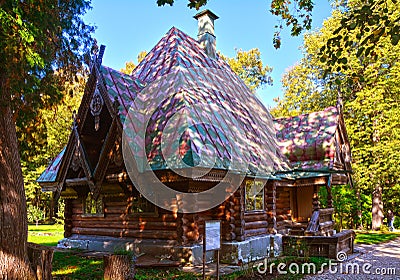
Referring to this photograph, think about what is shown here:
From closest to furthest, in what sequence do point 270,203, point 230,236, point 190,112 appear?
point 230,236 < point 190,112 < point 270,203

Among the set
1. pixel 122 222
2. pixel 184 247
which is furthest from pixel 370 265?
pixel 122 222

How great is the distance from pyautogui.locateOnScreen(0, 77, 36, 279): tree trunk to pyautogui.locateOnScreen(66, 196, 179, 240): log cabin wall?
4.98m

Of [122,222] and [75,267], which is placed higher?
[122,222]

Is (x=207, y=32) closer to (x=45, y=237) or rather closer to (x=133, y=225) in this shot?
(x=133, y=225)

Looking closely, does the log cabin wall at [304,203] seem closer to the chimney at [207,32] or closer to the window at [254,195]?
the window at [254,195]

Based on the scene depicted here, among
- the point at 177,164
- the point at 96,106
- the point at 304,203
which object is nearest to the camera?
the point at 177,164

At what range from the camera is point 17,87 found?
8.10 meters

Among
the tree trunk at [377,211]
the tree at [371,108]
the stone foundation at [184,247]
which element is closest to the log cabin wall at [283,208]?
the stone foundation at [184,247]

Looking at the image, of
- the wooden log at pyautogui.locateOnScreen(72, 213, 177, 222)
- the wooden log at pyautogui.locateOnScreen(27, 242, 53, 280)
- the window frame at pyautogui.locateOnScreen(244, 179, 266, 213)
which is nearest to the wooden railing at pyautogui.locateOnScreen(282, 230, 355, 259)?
the window frame at pyautogui.locateOnScreen(244, 179, 266, 213)

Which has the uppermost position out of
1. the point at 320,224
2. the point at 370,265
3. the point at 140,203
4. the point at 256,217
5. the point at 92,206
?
the point at 140,203

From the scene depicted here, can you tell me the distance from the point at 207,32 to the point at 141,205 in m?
10.3

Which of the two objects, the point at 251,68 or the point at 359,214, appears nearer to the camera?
the point at 359,214

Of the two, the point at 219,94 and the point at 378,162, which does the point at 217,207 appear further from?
the point at 378,162

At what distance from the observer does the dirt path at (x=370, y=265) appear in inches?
407
